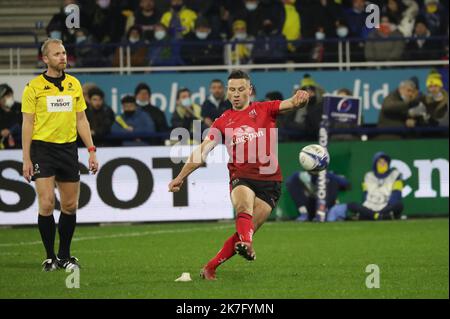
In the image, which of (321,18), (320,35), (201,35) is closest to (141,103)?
(201,35)

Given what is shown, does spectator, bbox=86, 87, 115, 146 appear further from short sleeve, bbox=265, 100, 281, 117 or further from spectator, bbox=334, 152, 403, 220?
short sleeve, bbox=265, 100, 281, 117

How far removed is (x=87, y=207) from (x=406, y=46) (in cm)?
746

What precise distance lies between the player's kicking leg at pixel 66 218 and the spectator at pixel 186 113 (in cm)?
822

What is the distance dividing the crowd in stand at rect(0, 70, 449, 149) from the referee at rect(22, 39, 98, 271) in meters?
7.80

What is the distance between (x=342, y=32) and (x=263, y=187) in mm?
12439

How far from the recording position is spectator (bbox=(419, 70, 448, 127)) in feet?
67.5

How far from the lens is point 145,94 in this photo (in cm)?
1998

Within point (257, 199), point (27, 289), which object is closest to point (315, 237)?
point (257, 199)

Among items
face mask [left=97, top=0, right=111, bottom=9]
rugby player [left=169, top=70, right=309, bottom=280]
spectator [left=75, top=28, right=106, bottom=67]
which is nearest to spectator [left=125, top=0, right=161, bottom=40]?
face mask [left=97, top=0, right=111, bottom=9]

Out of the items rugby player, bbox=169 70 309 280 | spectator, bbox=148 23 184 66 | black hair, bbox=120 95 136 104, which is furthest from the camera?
spectator, bbox=148 23 184 66

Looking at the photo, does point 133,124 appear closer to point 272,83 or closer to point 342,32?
point 272,83

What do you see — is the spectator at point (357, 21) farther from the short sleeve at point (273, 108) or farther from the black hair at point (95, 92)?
the short sleeve at point (273, 108)

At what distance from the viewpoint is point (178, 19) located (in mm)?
22469

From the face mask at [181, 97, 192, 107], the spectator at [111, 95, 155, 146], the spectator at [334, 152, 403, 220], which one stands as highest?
the face mask at [181, 97, 192, 107]
